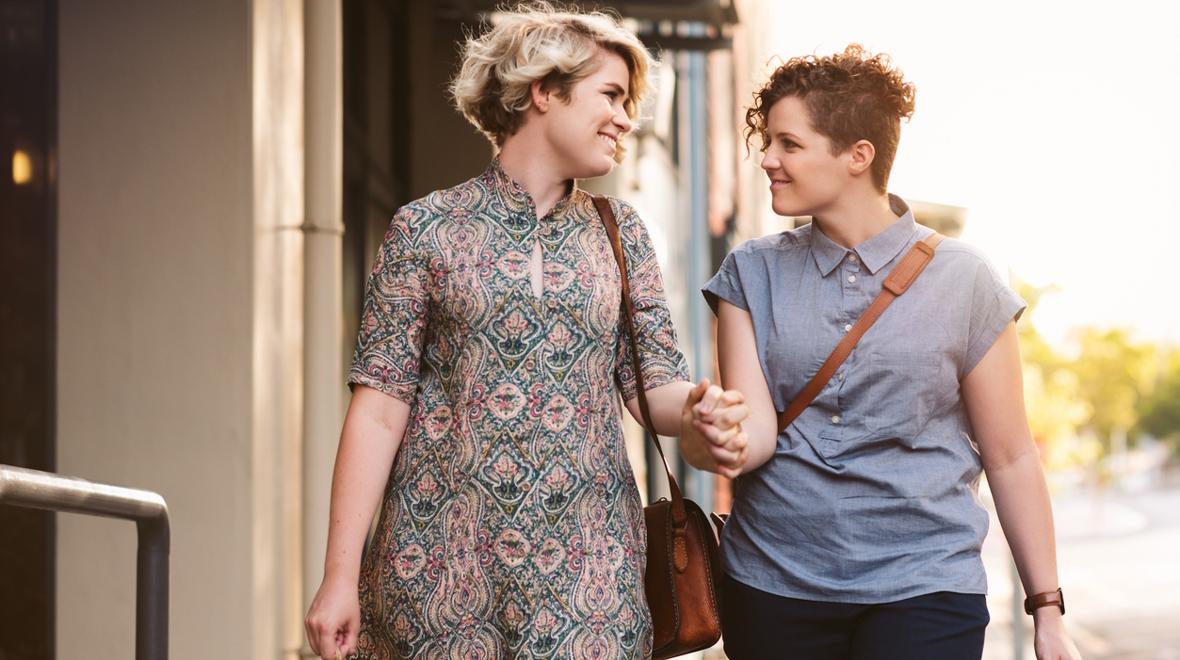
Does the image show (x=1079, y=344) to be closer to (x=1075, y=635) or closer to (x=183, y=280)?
(x=1075, y=635)

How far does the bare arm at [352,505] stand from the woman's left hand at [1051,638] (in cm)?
129

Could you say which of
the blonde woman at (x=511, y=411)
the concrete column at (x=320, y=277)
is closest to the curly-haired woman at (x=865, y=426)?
the blonde woman at (x=511, y=411)

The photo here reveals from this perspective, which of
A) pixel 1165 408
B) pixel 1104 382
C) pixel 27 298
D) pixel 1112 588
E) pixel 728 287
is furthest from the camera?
pixel 1165 408

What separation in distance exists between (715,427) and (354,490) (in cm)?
68

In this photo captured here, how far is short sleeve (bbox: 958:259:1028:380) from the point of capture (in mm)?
2707

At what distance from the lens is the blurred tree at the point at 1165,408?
3844 inches

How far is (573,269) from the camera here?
2.70 meters

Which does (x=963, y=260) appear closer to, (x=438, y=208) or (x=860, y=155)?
(x=860, y=155)

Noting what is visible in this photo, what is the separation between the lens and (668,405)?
272 cm

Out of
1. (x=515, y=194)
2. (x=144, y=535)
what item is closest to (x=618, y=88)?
(x=515, y=194)

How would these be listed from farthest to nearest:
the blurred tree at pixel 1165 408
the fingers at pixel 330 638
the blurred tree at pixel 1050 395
Result: the blurred tree at pixel 1165 408, the blurred tree at pixel 1050 395, the fingers at pixel 330 638

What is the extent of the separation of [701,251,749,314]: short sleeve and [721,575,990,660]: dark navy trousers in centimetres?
55

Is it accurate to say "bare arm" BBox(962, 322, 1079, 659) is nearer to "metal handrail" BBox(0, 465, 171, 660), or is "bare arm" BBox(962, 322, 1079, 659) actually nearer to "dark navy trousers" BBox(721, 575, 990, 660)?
"dark navy trousers" BBox(721, 575, 990, 660)

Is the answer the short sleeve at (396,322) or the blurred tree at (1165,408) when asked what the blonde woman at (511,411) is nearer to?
the short sleeve at (396,322)
